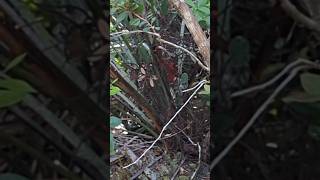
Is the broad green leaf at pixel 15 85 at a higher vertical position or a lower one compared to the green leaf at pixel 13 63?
lower

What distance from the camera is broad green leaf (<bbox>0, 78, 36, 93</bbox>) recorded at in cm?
74

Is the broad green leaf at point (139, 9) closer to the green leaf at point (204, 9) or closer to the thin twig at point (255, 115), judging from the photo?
the green leaf at point (204, 9)

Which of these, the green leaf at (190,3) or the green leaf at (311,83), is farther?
the green leaf at (190,3)

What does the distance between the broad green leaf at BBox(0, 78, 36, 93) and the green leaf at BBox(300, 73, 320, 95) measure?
384 mm

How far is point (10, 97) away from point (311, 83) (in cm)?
42

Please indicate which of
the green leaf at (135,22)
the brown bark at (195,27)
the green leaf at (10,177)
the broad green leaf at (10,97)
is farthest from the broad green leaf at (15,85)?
the green leaf at (135,22)

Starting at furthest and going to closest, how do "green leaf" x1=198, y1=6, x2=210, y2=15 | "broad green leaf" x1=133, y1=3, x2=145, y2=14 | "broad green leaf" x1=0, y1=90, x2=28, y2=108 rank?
1. "broad green leaf" x1=133, y1=3, x2=145, y2=14
2. "green leaf" x1=198, y1=6, x2=210, y2=15
3. "broad green leaf" x1=0, y1=90, x2=28, y2=108

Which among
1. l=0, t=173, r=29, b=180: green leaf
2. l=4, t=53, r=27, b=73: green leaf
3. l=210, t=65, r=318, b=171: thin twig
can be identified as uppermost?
l=4, t=53, r=27, b=73: green leaf

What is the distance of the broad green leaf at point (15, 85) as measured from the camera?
74 cm

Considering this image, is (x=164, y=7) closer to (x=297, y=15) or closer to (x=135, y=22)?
(x=135, y=22)

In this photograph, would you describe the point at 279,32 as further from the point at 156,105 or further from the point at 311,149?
the point at 156,105

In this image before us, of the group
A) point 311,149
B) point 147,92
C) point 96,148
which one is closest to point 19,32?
point 96,148

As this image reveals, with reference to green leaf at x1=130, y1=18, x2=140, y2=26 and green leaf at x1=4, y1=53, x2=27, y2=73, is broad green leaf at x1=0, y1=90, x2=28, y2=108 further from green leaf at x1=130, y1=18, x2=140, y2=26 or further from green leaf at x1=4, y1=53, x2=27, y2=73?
green leaf at x1=130, y1=18, x2=140, y2=26

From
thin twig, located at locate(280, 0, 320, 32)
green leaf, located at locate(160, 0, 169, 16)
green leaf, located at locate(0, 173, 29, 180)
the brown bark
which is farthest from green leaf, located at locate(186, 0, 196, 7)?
green leaf, located at locate(0, 173, 29, 180)
